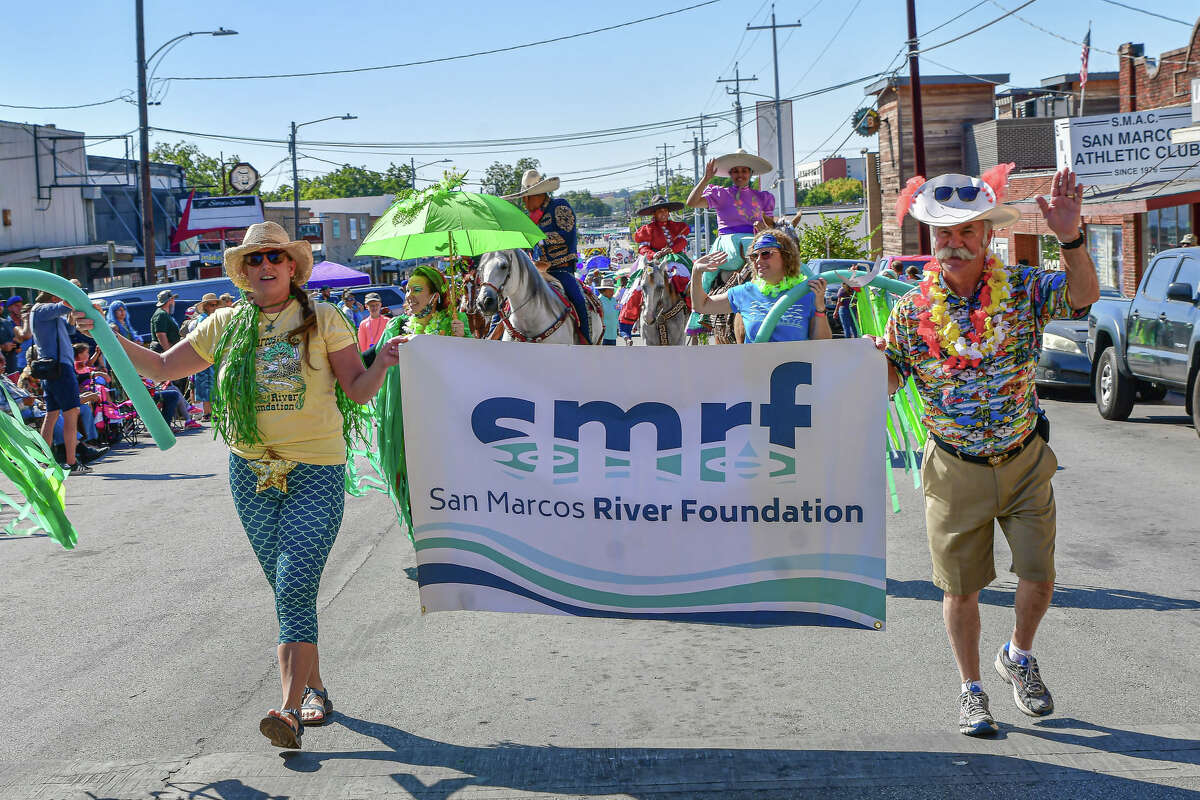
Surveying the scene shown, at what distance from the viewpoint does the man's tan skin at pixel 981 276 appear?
14.9ft

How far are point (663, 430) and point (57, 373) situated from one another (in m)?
10.4

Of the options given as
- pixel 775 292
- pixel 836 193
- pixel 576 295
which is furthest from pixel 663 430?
pixel 836 193

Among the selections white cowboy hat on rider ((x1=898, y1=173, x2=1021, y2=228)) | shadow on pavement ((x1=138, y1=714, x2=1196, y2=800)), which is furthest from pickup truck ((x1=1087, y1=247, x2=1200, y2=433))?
shadow on pavement ((x1=138, y1=714, x2=1196, y2=800))

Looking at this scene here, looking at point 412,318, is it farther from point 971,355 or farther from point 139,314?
point 139,314

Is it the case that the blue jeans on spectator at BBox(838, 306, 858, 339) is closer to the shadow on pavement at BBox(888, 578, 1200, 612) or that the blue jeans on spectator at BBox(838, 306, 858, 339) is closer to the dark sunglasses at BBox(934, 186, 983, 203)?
the shadow on pavement at BBox(888, 578, 1200, 612)

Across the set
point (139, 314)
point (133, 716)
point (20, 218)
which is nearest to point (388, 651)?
point (133, 716)

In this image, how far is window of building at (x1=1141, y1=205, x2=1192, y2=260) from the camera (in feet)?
87.6

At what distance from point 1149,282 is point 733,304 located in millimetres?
9241

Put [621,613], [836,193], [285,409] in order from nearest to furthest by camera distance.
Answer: [285,409] → [621,613] → [836,193]

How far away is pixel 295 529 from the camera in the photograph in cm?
494

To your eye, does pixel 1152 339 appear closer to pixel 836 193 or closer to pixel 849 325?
pixel 849 325

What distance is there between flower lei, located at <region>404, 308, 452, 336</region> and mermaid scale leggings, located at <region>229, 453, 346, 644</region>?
114 inches

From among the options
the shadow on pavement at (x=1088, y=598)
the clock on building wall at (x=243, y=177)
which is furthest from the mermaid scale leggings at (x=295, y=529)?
the clock on building wall at (x=243, y=177)

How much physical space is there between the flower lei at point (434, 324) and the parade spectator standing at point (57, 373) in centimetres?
695
